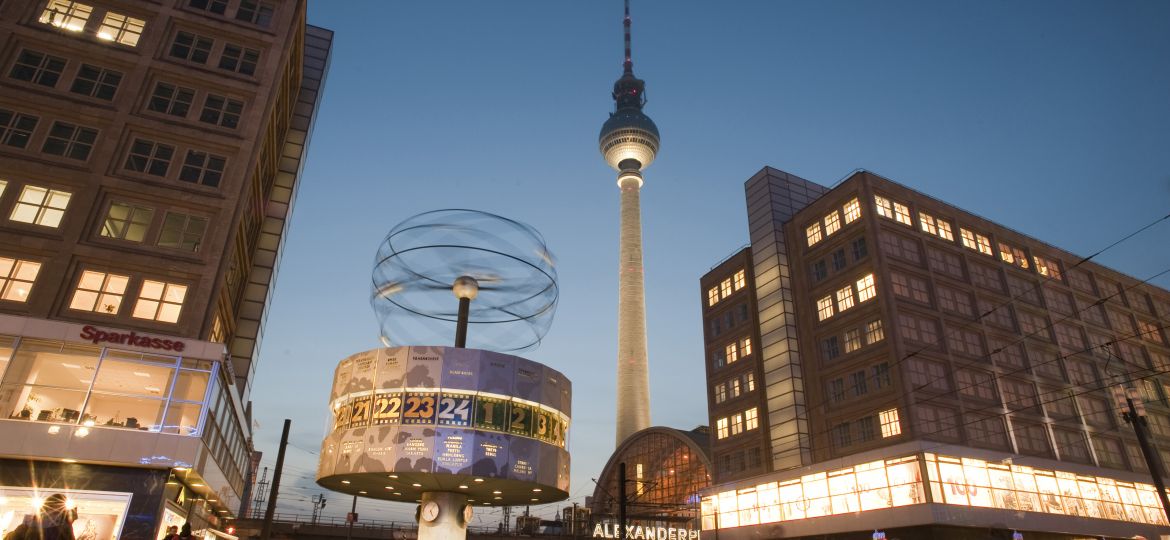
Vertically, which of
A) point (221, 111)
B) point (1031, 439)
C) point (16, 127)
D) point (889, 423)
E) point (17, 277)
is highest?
point (221, 111)

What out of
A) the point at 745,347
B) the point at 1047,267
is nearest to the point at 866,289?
the point at 745,347

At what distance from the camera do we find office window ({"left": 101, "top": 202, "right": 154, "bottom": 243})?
1245 inches

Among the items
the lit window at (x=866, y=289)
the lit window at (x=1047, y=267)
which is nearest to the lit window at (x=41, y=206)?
the lit window at (x=866, y=289)

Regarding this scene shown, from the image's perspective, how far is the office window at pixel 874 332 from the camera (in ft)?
165

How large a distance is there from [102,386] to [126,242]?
6681 millimetres

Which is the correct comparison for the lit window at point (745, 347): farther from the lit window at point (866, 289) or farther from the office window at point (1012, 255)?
the office window at point (1012, 255)

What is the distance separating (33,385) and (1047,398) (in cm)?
6366

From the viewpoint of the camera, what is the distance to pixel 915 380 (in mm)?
47594

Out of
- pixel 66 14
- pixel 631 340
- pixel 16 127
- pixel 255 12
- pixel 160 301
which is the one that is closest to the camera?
pixel 160 301

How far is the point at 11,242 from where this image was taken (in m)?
29.6

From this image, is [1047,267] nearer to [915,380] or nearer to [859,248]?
[859,248]

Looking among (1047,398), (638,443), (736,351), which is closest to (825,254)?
(736,351)

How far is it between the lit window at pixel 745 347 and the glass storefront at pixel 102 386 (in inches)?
1810

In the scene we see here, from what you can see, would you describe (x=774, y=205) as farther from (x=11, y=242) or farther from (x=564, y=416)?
(x=11, y=242)
